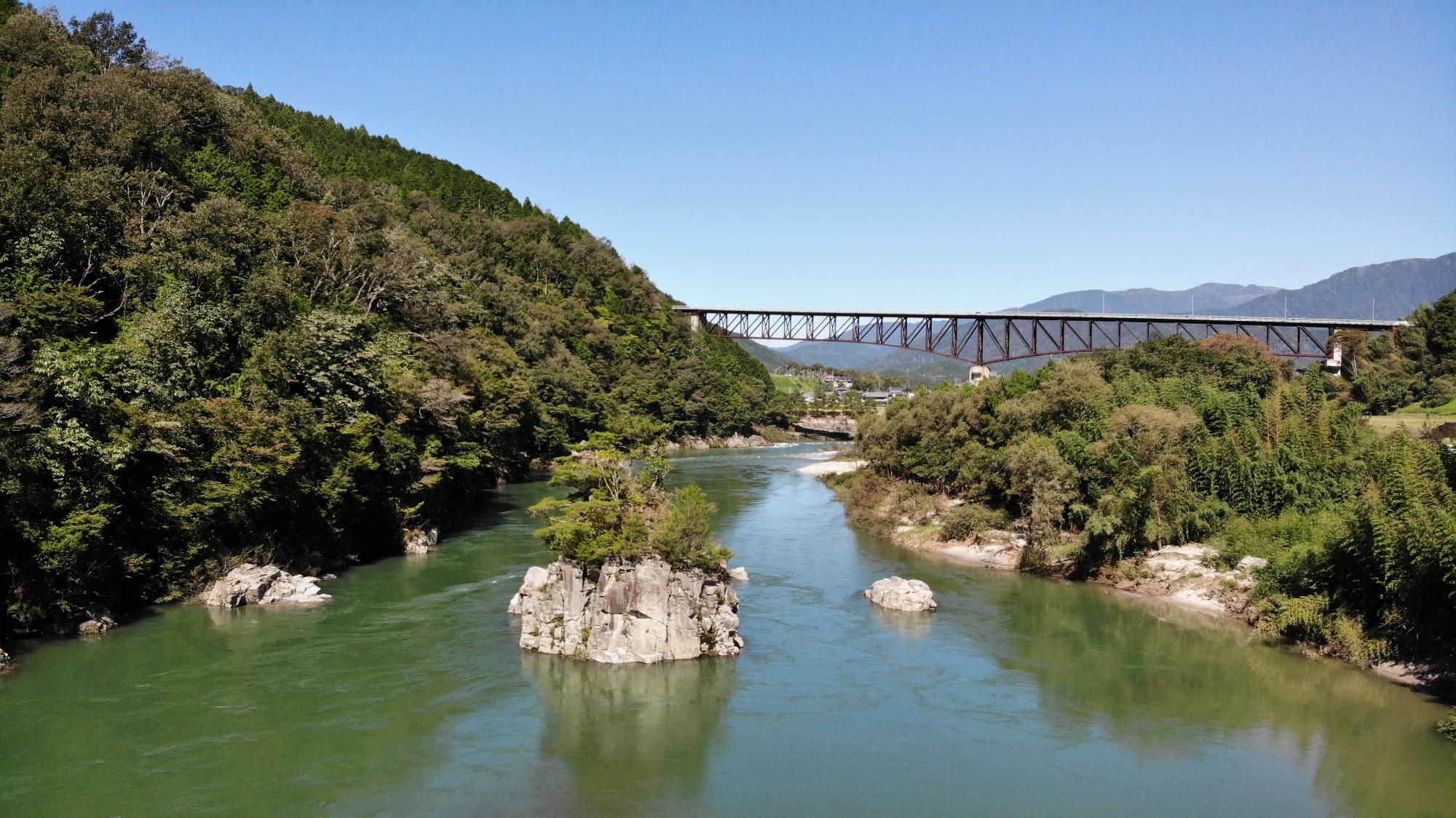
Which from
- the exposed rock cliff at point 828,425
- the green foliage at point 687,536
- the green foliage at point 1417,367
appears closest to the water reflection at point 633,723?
the green foliage at point 687,536

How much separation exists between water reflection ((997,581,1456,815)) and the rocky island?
8.46 metres

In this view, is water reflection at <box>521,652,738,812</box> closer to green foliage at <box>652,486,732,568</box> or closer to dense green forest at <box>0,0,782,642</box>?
green foliage at <box>652,486,732,568</box>

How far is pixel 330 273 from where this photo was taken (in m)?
41.2

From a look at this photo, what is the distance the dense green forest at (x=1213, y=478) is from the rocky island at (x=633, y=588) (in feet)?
52.8

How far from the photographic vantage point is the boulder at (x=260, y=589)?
27.6 metres

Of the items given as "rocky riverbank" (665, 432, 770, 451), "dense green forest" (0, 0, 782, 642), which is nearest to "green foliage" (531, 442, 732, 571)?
"dense green forest" (0, 0, 782, 642)

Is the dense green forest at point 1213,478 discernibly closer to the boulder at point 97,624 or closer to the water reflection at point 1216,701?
the water reflection at point 1216,701

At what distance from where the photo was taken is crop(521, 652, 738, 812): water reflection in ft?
57.2

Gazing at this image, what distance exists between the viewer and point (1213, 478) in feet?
110

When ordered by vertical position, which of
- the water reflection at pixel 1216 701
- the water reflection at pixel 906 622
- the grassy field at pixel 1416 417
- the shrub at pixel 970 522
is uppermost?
the grassy field at pixel 1416 417

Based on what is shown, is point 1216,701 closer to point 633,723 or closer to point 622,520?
point 633,723

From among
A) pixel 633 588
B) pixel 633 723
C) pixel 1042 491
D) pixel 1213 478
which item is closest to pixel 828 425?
pixel 1042 491

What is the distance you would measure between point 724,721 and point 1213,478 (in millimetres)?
22834

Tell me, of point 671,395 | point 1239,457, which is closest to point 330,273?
point 1239,457
